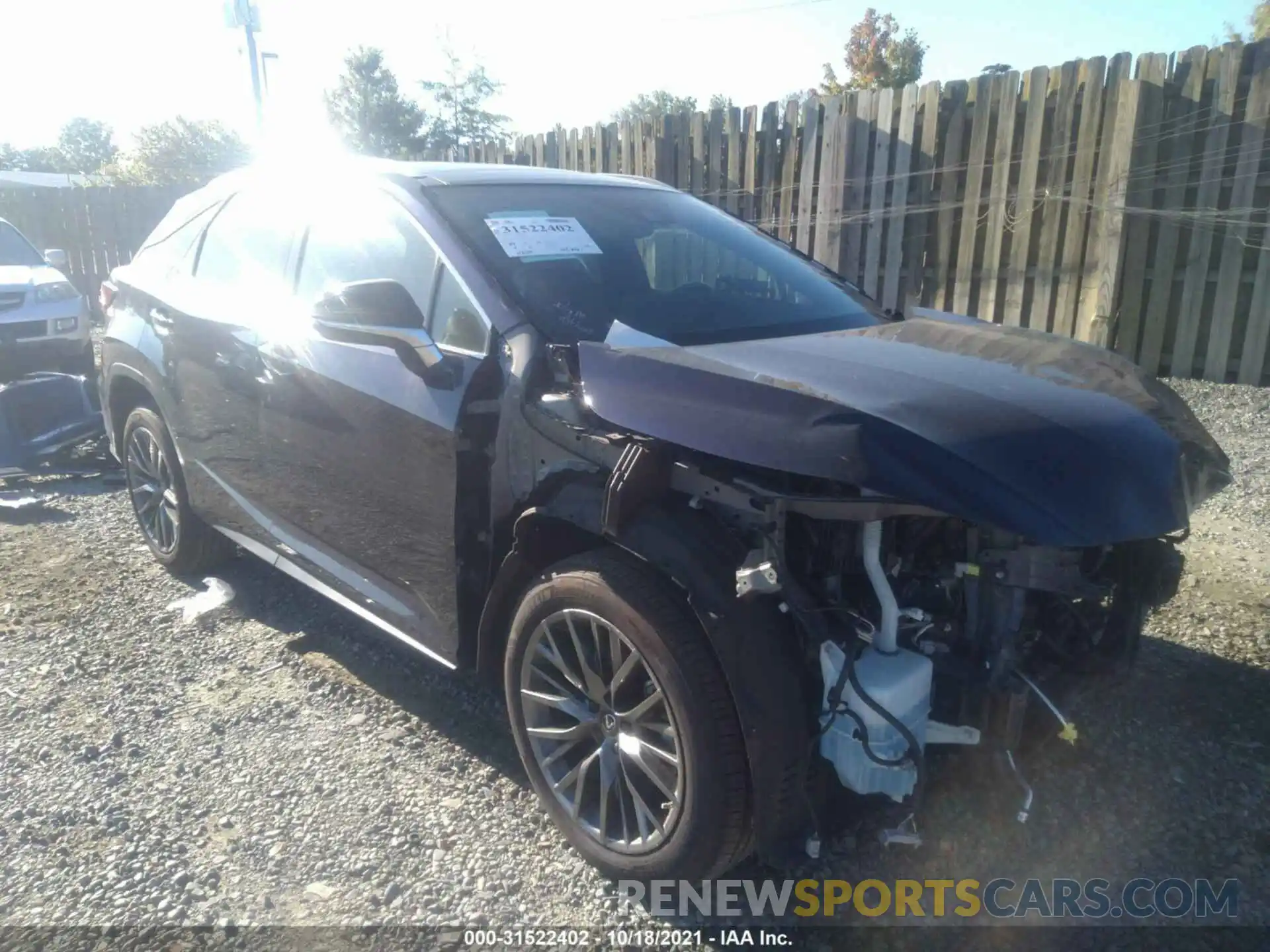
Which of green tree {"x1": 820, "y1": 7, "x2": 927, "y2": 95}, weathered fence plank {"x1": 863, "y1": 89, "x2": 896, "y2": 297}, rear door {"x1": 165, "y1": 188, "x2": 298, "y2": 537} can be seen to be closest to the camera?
rear door {"x1": 165, "y1": 188, "x2": 298, "y2": 537}

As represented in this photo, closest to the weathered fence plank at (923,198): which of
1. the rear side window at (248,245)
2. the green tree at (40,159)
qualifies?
the rear side window at (248,245)

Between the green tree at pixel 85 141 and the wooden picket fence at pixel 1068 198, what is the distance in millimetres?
84117

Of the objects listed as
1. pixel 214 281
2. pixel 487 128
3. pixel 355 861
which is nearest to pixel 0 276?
pixel 214 281

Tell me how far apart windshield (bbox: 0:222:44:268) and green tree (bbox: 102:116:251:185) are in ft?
103

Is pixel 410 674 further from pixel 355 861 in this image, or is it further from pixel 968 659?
pixel 968 659

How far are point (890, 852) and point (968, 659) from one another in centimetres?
71

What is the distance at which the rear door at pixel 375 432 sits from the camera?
9.42ft

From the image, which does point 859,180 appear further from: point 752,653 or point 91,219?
point 91,219

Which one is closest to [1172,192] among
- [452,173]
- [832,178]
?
[832,178]

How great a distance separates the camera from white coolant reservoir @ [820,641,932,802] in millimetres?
2133

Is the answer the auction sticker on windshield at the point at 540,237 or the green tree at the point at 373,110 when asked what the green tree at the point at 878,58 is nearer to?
the green tree at the point at 373,110

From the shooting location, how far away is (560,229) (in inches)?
127

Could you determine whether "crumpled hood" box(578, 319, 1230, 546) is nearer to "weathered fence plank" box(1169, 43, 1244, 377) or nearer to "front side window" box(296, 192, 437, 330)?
"front side window" box(296, 192, 437, 330)

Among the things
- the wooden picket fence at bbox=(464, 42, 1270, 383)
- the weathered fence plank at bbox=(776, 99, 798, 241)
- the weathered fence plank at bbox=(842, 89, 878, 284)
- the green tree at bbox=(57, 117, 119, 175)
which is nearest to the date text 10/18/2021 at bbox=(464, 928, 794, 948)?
the wooden picket fence at bbox=(464, 42, 1270, 383)
